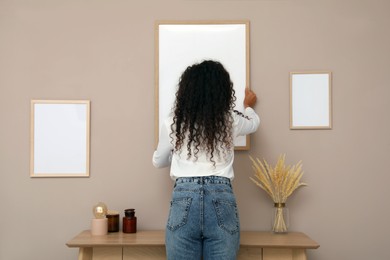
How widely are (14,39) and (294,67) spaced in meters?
1.72

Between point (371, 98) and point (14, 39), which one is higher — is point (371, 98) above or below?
below

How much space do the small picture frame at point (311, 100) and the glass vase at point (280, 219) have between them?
48 centimetres

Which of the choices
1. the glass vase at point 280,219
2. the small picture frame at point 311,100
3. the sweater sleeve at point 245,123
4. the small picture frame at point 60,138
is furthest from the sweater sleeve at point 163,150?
the small picture frame at point 311,100

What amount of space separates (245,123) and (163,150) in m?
0.44

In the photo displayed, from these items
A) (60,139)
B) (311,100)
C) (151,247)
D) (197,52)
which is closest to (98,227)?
(151,247)

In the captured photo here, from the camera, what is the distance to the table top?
7.75 ft

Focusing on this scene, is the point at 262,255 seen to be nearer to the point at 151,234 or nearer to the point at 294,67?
the point at 151,234

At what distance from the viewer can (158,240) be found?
8.07 feet

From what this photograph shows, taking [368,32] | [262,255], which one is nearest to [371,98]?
[368,32]

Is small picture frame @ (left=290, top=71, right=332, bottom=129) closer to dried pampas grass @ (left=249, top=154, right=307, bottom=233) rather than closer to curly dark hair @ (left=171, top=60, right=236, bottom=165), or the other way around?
dried pampas grass @ (left=249, top=154, right=307, bottom=233)

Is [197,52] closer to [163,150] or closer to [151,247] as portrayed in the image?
[163,150]

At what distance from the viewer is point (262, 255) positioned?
96.0 inches

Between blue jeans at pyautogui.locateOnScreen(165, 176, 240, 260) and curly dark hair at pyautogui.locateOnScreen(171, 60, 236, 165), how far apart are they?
0.16 metres

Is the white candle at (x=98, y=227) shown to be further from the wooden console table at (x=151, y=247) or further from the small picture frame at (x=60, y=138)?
the small picture frame at (x=60, y=138)
